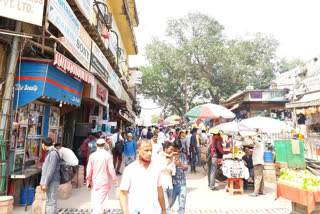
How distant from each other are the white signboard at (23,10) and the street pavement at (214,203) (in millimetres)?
4174

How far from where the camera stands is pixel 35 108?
20.6 ft

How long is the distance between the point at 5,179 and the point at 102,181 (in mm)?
2270

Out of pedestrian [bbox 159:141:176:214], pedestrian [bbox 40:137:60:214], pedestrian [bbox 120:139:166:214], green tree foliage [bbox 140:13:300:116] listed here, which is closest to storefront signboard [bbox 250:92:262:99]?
green tree foliage [bbox 140:13:300:116]

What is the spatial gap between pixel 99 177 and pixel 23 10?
11.6ft

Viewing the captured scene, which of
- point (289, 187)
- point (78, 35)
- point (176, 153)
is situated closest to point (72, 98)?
point (78, 35)

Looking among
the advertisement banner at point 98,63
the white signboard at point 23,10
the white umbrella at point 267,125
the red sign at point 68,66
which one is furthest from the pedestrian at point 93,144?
the white umbrella at point 267,125

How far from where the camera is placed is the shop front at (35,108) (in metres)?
4.82

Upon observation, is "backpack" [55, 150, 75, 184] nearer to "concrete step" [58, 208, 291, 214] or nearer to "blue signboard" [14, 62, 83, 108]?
"concrete step" [58, 208, 291, 214]

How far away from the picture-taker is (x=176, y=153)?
147 inches

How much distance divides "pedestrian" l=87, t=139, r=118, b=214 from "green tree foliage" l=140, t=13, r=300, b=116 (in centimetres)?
2178

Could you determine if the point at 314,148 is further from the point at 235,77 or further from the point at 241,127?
the point at 235,77

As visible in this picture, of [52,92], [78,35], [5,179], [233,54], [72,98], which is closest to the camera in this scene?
[5,179]

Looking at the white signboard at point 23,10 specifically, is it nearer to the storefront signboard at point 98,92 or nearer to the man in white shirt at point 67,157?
the man in white shirt at point 67,157

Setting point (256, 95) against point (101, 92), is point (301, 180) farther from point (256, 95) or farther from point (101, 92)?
point (256, 95)
